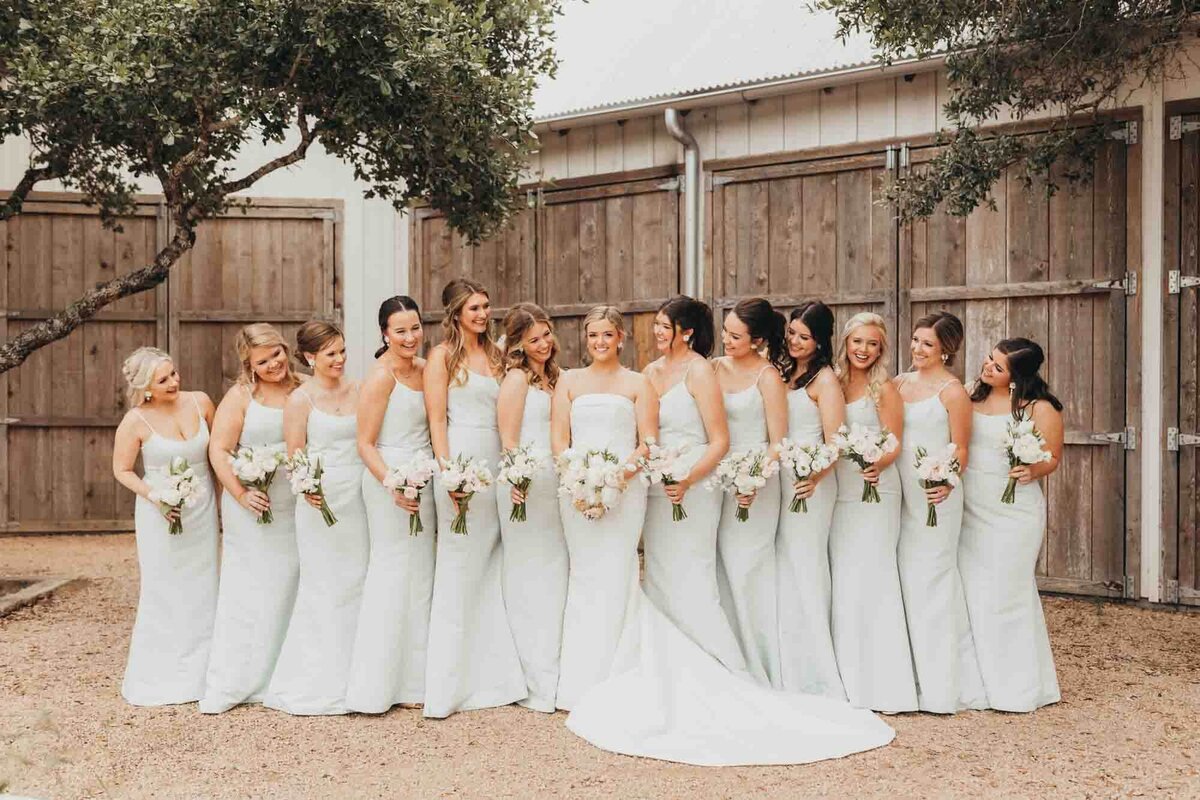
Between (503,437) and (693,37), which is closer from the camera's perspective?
(503,437)

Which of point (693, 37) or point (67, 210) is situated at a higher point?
point (693, 37)

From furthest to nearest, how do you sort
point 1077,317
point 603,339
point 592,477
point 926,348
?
point 1077,317, point 926,348, point 603,339, point 592,477

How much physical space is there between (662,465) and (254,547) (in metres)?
2.18

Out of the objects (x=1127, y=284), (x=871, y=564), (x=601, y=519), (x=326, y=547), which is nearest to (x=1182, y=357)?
(x=1127, y=284)

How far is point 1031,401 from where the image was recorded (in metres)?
6.06

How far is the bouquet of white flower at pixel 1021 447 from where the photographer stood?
5766mm

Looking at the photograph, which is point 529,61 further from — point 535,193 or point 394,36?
point 535,193

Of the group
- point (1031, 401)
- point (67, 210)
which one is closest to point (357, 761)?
point (1031, 401)

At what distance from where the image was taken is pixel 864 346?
5.96 meters

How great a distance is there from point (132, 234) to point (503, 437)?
7423 mm

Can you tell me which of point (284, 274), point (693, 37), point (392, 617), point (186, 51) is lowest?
point (392, 617)

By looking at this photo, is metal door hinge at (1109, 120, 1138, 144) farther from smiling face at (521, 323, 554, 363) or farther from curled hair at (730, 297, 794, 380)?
smiling face at (521, 323, 554, 363)

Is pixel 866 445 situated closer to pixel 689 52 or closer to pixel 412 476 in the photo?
pixel 412 476

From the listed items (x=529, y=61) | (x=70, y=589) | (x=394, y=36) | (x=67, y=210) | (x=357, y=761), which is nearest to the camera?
(x=357, y=761)
